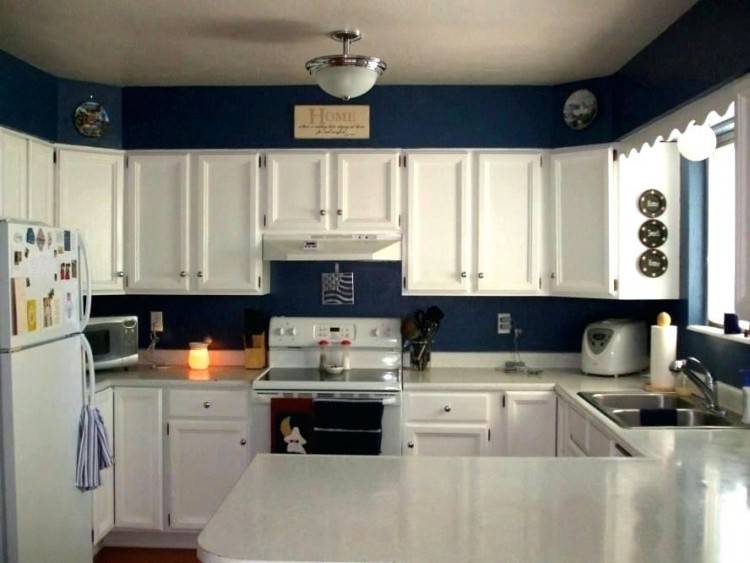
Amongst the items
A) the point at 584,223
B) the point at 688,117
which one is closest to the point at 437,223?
the point at 584,223

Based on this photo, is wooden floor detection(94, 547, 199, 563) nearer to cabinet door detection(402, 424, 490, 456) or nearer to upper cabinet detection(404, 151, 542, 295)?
cabinet door detection(402, 424, 490, 456)

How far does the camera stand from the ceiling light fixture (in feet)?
8.56

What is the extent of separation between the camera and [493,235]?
12.5ft

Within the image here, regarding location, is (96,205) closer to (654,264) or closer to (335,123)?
(335,123)

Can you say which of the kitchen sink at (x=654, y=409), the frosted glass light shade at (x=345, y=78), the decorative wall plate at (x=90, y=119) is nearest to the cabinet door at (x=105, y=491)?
the decorative wall plate at (x=90, y=119)

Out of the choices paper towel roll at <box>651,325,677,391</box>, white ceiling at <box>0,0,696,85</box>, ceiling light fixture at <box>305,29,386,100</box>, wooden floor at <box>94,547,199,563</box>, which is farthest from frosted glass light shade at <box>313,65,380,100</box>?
wooden floor at <box>94,547,199,563</box>

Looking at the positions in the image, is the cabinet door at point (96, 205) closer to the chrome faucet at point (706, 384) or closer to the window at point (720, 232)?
the chrome faucet at point (706, 384)

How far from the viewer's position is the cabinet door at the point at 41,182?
3.48m

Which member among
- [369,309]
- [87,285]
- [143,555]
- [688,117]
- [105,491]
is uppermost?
[688,117]

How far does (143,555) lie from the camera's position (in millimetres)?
3658

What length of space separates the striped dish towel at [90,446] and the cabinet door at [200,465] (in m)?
0.56

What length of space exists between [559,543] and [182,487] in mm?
2651

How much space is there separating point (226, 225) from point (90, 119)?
37.9 inches

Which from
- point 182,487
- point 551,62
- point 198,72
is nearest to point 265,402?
point 182,487
